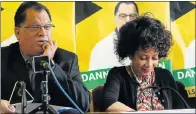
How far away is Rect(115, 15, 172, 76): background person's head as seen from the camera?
205cm

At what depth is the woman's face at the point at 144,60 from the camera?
2.05 metres

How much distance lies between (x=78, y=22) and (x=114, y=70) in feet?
1.10

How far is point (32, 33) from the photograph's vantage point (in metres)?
1.96

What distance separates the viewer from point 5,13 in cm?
196

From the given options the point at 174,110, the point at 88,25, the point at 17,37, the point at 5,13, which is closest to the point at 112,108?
the point at 174,110

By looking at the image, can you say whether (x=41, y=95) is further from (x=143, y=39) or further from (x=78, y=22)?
(x=143, y=39)

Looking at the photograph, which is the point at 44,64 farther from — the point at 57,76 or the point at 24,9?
the point at 24,9

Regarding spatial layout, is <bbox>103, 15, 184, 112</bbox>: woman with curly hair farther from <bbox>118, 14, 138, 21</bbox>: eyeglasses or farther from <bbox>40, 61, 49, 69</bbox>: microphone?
<bbox>40, 61, 49, 69</bbox>: microphone

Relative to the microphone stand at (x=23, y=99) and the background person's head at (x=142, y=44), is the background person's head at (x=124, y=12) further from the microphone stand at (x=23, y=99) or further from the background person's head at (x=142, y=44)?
the microphone stand at (x=23, y=99)

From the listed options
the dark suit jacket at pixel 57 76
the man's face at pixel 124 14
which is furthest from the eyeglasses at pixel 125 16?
the dark suit jacket at pixel 57 76

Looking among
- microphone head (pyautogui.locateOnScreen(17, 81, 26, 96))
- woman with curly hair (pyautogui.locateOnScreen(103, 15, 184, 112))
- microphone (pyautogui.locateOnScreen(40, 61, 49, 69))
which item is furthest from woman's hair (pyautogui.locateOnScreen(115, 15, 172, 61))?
microphone head (pyautogui.locateOnScreen(17, 81, 26, 96))

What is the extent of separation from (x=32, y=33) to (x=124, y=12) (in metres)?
0.53

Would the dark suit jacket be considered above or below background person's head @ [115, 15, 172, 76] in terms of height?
below

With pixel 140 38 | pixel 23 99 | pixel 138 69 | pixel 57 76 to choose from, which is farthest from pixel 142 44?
pixel 23 99
